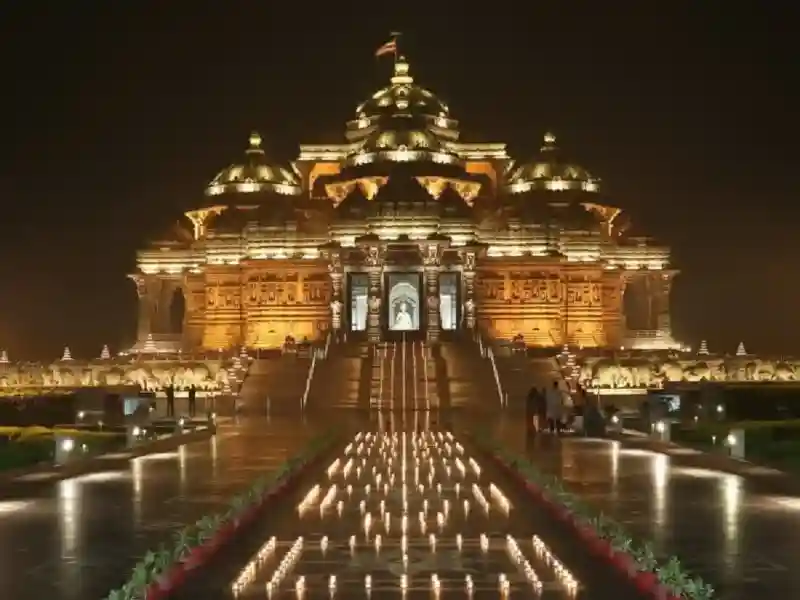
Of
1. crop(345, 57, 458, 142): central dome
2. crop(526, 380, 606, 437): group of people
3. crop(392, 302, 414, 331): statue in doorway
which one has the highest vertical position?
crop(345, 57, 458, 142): central dome

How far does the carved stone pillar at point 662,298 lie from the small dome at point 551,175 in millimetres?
4338

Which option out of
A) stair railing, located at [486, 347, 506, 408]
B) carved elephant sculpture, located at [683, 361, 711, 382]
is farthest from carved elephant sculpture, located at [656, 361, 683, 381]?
stair railing, located at [486, 347, 506, 408]

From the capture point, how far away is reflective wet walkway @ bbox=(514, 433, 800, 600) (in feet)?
31.0

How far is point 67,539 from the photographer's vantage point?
1126cm

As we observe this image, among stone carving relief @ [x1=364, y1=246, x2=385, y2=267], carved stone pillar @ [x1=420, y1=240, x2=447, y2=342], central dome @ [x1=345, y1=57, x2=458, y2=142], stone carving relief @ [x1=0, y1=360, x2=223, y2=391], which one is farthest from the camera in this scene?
central dome @ [x1=345, y1=57, x2=458, y2=142]

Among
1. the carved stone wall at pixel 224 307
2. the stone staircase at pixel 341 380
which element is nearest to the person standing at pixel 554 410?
the stone staircase at pixel 341 380

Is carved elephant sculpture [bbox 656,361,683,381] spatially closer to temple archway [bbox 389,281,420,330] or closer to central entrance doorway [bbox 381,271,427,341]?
central entrance doorway [bbox 381,271,427,341]

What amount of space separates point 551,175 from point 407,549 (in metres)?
42.3

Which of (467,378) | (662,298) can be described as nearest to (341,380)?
(467,378)

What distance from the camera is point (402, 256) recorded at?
45594mm

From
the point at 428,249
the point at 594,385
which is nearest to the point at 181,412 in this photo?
the point at 594,385

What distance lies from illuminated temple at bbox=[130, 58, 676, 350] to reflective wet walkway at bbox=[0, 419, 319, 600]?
24.5 meters

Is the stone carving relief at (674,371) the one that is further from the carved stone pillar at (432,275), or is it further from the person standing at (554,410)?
the person standing at (554,410)

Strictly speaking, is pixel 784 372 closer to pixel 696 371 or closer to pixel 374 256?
pixel 696 371
